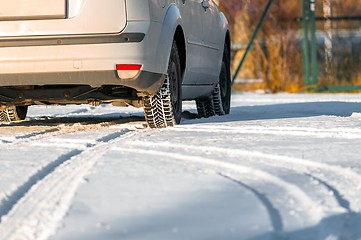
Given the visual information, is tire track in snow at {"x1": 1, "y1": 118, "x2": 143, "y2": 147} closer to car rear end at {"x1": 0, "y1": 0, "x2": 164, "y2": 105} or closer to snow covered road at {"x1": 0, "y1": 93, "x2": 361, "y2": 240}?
snow covered road at {"x1": 0, "y1": 93, "x2": 361, "y2": 240}

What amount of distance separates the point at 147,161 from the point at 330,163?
102cm

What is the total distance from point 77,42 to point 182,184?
318 cm

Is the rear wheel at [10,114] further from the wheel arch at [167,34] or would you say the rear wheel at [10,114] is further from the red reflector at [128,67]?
the red reflector at [128,67]

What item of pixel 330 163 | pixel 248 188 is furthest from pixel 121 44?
pixel 248 188

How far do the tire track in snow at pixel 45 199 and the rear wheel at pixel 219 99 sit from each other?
15.4 feet

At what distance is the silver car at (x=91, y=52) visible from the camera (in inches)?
307

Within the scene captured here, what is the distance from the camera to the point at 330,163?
5.61 metres

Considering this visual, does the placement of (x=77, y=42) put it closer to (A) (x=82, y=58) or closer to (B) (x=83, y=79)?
(A) (x=82, y=58)

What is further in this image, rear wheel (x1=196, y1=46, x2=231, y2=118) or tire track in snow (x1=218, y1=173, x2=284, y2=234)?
rear wheel (x1=196, y1=46, x2=231, y2=118)

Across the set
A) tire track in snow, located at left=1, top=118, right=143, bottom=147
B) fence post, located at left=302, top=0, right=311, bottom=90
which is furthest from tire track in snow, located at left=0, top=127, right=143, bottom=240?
fence post, located at left=302, top=0, right=311, bottom=90

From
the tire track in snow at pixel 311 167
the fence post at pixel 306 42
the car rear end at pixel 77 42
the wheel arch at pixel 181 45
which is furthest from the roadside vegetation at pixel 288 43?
the tire track in snow at pixel 311 167

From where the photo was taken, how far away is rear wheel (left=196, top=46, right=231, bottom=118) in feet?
35.9

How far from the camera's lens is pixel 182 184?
16.0 feet

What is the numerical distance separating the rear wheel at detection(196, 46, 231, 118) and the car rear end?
2908mm
